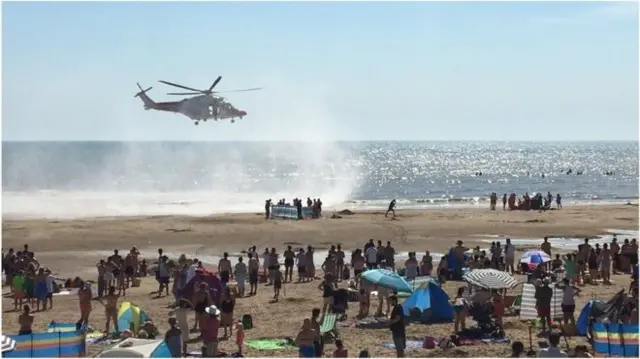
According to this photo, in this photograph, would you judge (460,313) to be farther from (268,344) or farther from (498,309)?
(268,344)

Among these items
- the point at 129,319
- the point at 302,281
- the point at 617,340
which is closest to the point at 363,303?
the point at 129,319

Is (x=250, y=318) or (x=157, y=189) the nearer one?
(x=250, y=318)

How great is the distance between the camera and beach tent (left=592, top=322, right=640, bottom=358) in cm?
1381

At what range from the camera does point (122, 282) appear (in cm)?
2247

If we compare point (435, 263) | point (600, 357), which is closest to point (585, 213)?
point (435, 263)

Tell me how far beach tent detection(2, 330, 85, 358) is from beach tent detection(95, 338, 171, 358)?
1154 mm

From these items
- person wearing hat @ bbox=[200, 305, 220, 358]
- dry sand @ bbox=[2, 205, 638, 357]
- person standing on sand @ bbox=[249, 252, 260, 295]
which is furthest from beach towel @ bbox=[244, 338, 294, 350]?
person standing on sand @ bbox=[249, 252, 260, 295]

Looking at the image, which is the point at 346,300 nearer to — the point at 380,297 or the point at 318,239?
the point at 380,297

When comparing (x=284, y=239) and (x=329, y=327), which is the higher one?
(x=284, y=239)

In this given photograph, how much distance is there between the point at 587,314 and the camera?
53.8 feet

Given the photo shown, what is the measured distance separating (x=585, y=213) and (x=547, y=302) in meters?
33.0

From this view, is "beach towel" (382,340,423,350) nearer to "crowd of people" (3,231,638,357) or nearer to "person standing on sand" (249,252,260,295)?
"crowd of people" (3,231,638,357)

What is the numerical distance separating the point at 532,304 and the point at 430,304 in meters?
2.13

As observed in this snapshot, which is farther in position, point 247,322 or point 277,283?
point 277,283
